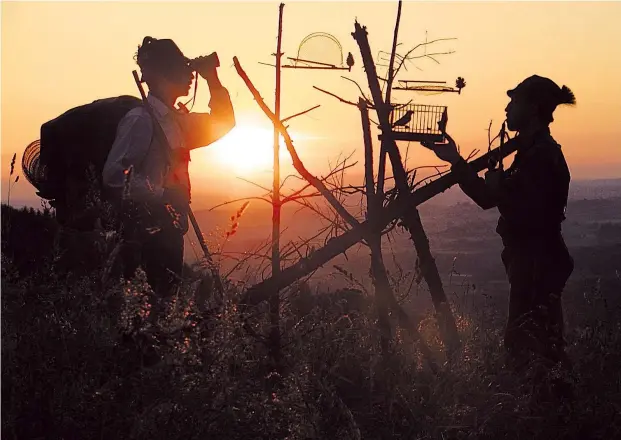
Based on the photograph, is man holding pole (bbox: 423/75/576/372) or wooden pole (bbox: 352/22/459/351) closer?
man holding pole (bbox: 423/75/576/372)

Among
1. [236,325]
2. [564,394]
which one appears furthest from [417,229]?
[236,325]

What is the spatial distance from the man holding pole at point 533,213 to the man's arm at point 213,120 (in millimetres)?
1730

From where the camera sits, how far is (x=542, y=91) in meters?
4.85

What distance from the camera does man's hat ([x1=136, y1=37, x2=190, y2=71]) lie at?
469 centimetres

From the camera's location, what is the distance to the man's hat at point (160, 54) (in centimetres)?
469

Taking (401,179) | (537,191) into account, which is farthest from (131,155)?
(537,191)

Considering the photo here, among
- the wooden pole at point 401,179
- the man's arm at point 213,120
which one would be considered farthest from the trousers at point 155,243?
the wooden pole at point 401,179

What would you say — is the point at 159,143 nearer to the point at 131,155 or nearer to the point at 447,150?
the point at 131,155

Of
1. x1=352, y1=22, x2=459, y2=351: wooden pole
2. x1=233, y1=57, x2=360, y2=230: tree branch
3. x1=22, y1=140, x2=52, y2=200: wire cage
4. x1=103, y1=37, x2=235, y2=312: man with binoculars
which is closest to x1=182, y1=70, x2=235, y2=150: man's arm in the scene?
x1=103, y1=37, x2=235, y2=312: man with binoculars

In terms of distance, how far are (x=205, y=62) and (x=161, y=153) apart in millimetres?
869

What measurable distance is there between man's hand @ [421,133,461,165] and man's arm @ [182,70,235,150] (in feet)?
5.11

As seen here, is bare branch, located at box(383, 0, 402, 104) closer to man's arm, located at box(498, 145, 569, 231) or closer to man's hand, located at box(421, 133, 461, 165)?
man's hand, located at box(421, 133, 461, 165)

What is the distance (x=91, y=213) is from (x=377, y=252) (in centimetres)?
226

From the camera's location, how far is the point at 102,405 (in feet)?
10.2
